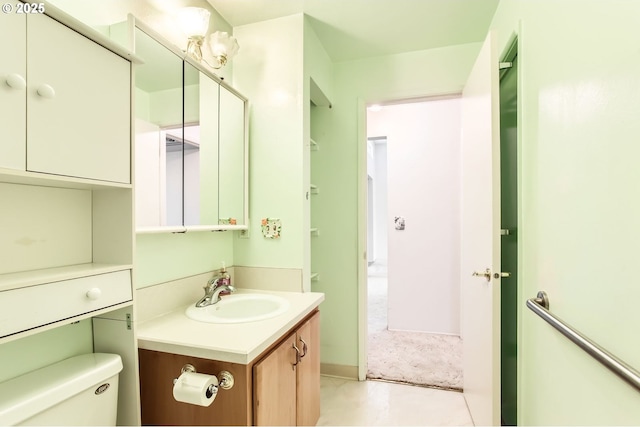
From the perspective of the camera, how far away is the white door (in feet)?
4.54

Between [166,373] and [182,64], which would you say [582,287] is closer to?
[166,373]

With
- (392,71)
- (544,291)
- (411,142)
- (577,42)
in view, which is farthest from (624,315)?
(411,142)

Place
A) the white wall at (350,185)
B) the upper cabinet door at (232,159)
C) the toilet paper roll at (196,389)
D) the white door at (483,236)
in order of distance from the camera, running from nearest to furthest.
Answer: the toilet paper roll at (196,389) → the white door at (483,236) → the upper cabinet door at (232,159) → the white wall at (350,185)

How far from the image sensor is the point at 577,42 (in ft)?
2.89

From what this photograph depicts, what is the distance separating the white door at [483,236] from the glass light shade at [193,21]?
136 cm

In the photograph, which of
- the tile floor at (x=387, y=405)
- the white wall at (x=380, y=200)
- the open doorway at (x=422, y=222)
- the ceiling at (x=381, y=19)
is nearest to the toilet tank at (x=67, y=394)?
the tile floor at (x=387, y=405)

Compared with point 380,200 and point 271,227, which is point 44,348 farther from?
point 380,200

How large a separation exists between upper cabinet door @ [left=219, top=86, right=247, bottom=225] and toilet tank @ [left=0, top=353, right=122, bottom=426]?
0.88 m

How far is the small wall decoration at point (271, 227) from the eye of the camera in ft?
5.90

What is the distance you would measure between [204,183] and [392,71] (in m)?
1.62

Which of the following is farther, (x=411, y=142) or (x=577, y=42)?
(x=411, y=142)

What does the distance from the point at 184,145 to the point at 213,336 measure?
2.97ft

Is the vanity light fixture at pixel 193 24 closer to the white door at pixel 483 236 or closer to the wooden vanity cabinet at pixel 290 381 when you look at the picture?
the white door at pixel 483 236

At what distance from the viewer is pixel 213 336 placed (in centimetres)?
110
